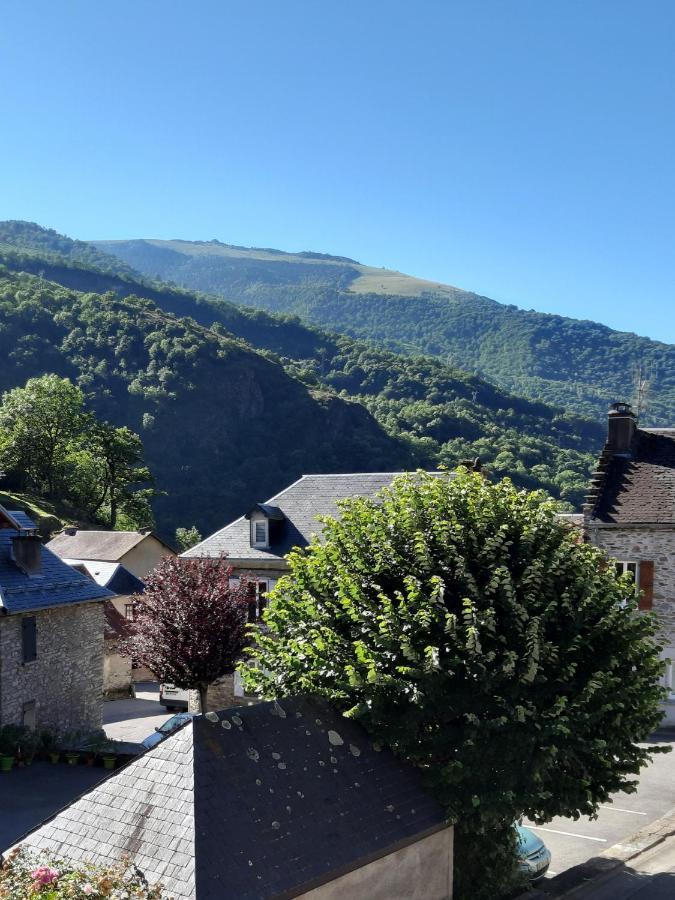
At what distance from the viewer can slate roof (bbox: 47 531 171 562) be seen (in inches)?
1929

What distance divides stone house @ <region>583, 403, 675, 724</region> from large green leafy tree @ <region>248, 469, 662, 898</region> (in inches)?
548

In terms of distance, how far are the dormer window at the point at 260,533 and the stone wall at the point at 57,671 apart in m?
6.09

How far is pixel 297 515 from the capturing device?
1257 inches

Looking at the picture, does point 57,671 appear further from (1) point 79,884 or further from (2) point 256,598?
(1) point 79,884

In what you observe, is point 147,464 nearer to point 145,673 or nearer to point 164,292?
point 145,673

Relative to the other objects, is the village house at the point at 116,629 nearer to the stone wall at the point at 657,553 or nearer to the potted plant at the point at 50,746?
the potted plant at the point at 50,746

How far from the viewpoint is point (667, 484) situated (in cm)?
2939

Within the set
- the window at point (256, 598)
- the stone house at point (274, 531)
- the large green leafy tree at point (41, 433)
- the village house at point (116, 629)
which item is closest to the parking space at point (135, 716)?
the village house at point (116, 629)

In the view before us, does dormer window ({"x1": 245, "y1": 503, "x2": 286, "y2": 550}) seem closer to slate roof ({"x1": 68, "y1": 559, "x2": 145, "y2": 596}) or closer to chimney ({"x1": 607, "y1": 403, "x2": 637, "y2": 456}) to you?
chimney ({"x1": 607, "y1": 403, "x2": 637, "y2": 456})

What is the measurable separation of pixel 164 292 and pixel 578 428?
110766 millimetres

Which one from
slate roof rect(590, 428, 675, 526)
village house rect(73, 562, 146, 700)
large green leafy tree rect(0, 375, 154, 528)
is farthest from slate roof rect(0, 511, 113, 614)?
large green leafy tree rect(0, 375, 154, 528)

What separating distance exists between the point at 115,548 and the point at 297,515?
2132 centimetres

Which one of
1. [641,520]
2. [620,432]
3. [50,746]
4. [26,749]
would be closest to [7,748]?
[26,749]

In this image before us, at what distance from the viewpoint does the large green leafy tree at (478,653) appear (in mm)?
12625
